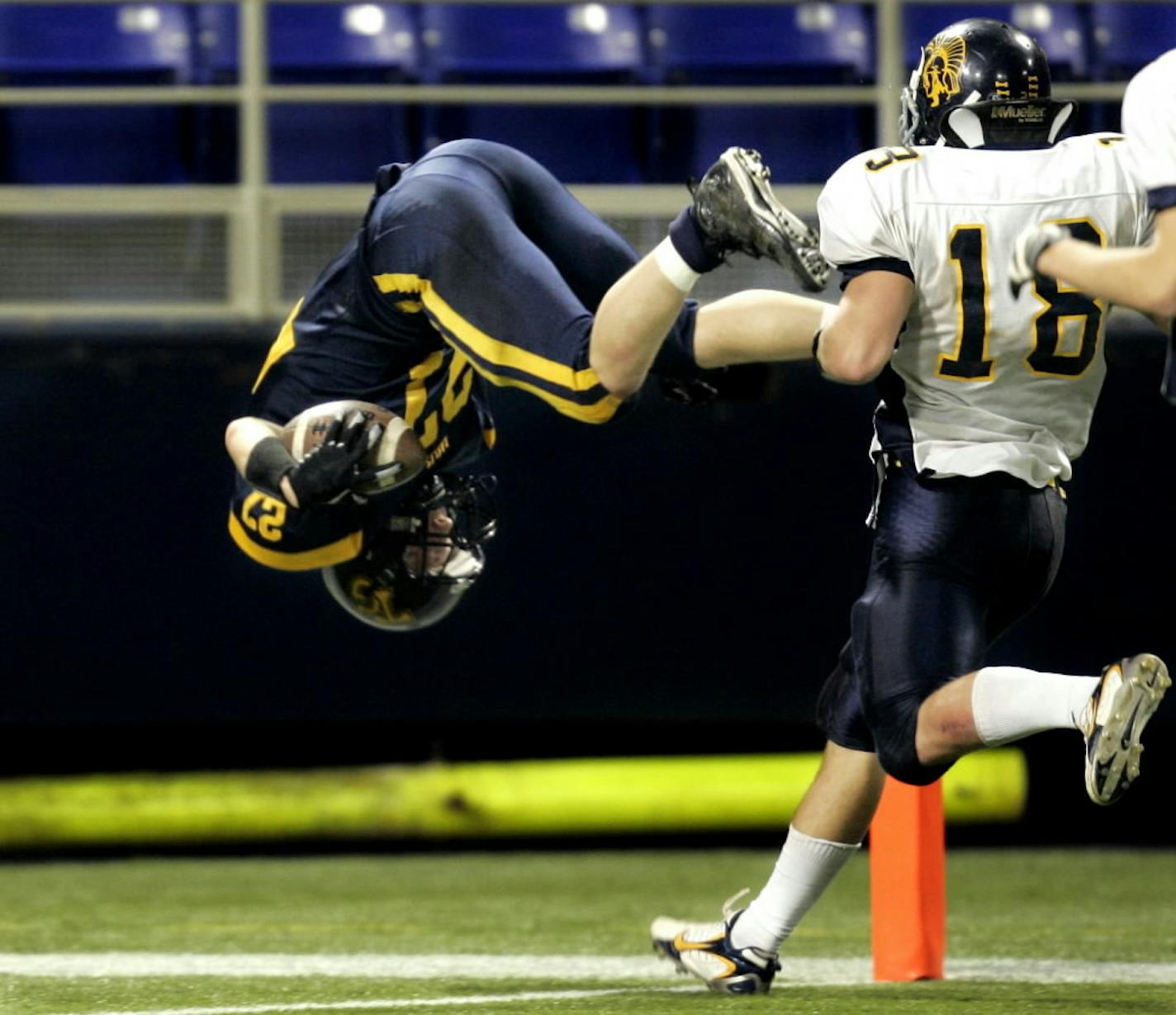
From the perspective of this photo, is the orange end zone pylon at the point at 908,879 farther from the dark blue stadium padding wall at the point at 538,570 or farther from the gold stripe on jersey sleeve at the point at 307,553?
the dark blue stadium padding wall at the point at 538,570

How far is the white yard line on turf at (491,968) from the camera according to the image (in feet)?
11.9

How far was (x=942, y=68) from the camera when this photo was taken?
10.2 feet

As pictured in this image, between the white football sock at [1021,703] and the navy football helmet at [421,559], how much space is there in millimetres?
1132

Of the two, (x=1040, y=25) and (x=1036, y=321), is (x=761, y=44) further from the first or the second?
(x=1036, y=321)

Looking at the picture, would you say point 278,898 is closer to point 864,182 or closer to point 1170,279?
point 864,182

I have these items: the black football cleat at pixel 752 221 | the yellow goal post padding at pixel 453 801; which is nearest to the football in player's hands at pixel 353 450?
the black football cleat at pixel 752 221

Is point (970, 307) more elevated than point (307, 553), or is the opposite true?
point (970, 307)

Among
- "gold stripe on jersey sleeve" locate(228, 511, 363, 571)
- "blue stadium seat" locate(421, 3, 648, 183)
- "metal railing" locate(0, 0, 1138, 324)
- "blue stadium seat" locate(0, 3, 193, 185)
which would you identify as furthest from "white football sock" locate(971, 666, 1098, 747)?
"blue stadium seat" locate(0, 3, 193, 185)

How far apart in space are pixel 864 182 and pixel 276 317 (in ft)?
9.41

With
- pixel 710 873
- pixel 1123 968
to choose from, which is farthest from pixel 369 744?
pixel 1123 968

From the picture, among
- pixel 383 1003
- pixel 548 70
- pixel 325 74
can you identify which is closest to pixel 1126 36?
pixel 548 70

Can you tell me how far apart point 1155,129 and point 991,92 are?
0.40m

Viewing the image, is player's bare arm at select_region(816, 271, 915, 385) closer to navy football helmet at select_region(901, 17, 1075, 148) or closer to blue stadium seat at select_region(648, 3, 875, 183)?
navy football helmet at select_region(901, 17, 1075, 148)

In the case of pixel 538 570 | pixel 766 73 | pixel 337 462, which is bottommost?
pixel 538 570
